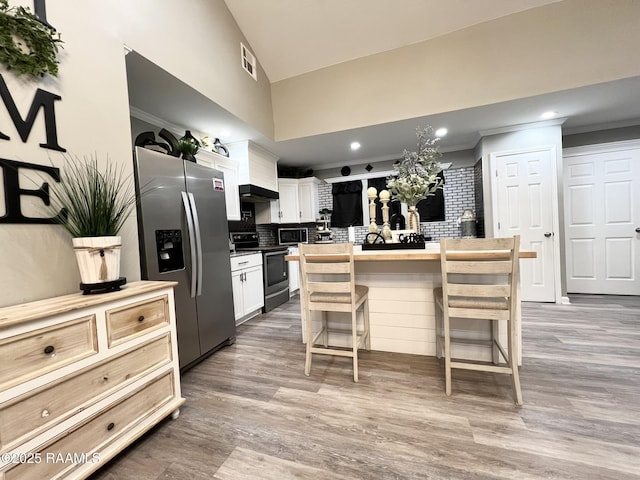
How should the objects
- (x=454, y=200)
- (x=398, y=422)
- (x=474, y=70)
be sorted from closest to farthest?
(x=398, y=422)
(x=474, y=70)
(x=454, y=200)

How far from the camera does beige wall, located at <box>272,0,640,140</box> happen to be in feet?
8.29

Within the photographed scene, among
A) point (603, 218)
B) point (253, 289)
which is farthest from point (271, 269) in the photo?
point (603, 218)

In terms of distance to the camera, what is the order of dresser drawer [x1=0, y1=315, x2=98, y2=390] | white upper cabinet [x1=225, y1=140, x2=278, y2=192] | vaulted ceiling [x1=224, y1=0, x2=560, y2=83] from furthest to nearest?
white upper cabinet [x1=225, y1=140, x2=278, y2=192] < vaulted ceiling [x1=224, y1=0, x2=560, y2=83] < dresser drawer [x1=0, y1=315, x2=98, y2=390]

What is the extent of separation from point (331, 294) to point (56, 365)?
1.58m

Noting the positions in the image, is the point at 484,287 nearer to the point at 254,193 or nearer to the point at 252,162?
the point at 254,193

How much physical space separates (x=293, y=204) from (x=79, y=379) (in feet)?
14.0

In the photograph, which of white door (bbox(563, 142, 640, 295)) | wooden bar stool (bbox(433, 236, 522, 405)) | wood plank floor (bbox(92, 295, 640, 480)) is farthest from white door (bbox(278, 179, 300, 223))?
white door (bbox(563, 142, 640, 295))

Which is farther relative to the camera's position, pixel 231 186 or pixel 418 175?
pixel 231 186

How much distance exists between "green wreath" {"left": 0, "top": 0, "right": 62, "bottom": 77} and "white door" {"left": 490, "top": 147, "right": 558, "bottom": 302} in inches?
185

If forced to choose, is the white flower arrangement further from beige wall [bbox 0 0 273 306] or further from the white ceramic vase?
beige wall [bbox 0 0 273 306]

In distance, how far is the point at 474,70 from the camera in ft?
9.58

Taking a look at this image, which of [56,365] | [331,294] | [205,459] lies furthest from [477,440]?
[56,365]

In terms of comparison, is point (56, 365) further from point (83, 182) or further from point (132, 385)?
point (83, 182)

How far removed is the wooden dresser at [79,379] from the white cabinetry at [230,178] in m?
2.19
